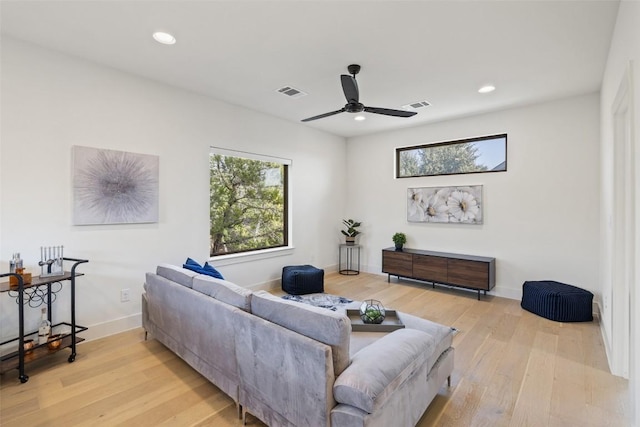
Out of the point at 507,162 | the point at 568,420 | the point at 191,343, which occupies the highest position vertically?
the point at 507,162

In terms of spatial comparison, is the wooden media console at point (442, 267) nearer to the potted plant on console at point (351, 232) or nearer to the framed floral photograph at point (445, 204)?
the framed floral photograph at point (445, 204)

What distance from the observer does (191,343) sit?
7.68 ft

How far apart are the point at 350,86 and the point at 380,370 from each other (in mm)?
2336

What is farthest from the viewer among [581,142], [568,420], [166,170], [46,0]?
[581,142]

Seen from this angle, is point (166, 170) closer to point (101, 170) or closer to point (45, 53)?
point (101, 170)

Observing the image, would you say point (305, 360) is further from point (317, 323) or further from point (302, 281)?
point (302, 281)

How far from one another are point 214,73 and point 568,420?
13.5ft

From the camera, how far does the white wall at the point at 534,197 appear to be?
3850mm

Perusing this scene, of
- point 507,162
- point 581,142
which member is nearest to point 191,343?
point 507,162

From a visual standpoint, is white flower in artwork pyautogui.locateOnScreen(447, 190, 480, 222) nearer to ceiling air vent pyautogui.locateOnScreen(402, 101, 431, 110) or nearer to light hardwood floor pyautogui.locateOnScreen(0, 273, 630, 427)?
ceiling air vent pyautogui.locateOnScreen(402, 101, 431, 110)

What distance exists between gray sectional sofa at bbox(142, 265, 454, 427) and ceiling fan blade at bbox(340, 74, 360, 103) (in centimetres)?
198

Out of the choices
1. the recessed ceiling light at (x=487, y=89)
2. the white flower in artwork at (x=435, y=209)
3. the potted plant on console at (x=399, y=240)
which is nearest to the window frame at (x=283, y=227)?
the potted plant on console at (x=399, y=240)

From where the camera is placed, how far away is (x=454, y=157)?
495 cm

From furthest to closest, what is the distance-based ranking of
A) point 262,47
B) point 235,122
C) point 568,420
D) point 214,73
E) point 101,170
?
point 235,122 < point 214,73 < point 101,170 < point 262,47 < point 568,420
